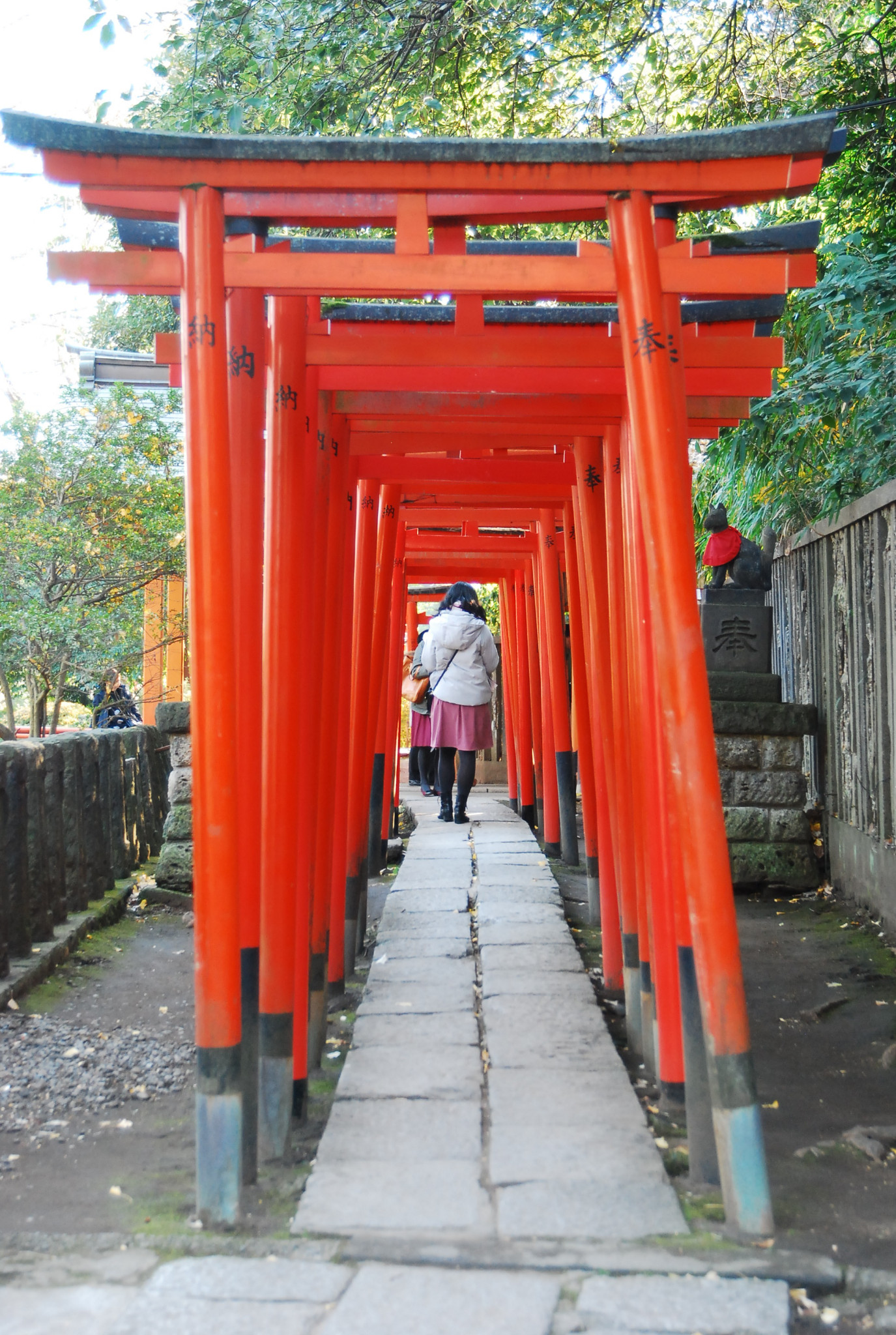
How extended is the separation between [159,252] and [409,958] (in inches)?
138

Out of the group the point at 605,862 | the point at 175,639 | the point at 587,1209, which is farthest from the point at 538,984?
the point at 175,639

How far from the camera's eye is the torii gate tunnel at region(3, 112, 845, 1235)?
9.21 ft

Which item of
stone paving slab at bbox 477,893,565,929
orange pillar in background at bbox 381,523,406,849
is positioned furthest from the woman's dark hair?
stone paving slab at bbox 477,893,565,929

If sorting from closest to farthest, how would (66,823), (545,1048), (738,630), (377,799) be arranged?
(545,1048) < (66,823) < (377,799) < (738,630)

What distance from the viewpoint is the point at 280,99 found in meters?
6.34

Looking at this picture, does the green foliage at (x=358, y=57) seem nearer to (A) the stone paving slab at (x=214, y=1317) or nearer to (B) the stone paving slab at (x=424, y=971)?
(B) the stone paving slab at (x=424, y=971)

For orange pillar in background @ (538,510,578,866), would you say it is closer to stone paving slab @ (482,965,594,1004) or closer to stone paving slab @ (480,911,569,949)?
stone paving slab @ (480,911,569,949)

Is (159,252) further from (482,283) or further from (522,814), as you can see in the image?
(522,814)

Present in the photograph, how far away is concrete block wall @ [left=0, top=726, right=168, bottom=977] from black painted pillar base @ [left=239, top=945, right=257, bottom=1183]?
2121mm

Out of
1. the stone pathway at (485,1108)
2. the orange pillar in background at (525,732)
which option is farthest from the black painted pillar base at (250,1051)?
the orange pillar in background at (525,732)

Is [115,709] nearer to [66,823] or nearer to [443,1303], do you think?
[66,823]

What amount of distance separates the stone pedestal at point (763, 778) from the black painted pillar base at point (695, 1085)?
425 cm

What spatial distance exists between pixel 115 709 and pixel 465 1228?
10488 mm

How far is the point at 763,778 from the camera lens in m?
7.33
